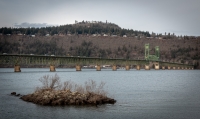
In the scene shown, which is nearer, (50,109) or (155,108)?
(50,109)

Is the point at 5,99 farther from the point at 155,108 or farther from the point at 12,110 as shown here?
the point at 155,108

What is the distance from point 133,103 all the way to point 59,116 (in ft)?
47.0

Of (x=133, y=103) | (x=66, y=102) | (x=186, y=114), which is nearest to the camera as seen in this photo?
(x=186, y=114)

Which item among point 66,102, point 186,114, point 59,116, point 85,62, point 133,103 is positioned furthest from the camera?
point 85,62

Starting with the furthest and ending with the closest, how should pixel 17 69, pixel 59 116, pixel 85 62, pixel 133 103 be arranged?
pixel 85 62, pixel 17 69, pixel 133 103, pixel 59 116

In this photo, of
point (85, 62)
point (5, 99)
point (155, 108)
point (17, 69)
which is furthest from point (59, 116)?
point (85, 62)

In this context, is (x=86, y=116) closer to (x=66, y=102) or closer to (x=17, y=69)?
(x=66, y=102)

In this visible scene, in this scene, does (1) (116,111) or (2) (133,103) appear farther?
(2) (133,103)

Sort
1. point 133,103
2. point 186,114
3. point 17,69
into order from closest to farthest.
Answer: point 186,114
point 133,103
point 17,69

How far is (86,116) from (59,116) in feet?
9.34

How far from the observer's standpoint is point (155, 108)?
43281 millimetres

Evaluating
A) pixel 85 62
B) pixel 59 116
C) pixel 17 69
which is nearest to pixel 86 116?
pixel 59 116

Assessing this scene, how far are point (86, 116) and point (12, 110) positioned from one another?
31.7 ft

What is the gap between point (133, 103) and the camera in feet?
158
